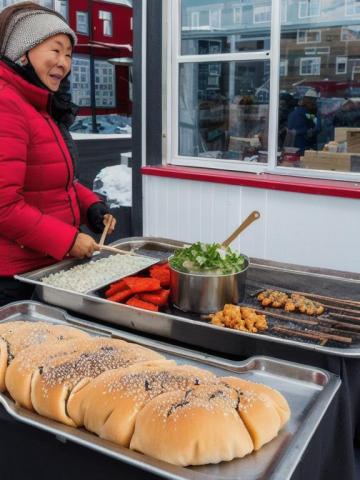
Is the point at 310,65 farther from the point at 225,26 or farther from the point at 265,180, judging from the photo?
the point at 265,180

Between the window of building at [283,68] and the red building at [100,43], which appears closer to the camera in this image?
the window of building at [283,68]

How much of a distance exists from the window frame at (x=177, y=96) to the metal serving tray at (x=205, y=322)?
2.24 metres

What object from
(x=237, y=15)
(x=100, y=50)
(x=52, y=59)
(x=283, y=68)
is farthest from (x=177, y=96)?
(x=100, y=50)

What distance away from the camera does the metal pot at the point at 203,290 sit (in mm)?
1786

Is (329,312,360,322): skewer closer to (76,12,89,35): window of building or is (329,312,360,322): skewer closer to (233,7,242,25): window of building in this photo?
(233,7,242,25): window of building

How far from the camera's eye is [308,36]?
4.34m

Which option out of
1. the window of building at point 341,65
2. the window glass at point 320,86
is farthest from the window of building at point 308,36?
the window of building at point 341,65

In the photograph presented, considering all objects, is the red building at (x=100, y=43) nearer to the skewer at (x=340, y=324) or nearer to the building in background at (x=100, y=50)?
the building in background at (x=100, y=50)

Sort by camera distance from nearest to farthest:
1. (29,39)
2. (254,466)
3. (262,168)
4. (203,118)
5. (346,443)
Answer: (254,466) < (346,443) < (29,39) < (262,168) < (203,118)

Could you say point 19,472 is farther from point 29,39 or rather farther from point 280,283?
point 29,39

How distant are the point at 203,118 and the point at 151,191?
82 cm

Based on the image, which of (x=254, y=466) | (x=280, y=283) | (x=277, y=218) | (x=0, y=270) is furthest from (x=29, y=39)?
(x=277, y=218)

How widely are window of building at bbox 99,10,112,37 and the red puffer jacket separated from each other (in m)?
13.3

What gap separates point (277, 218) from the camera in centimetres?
435
